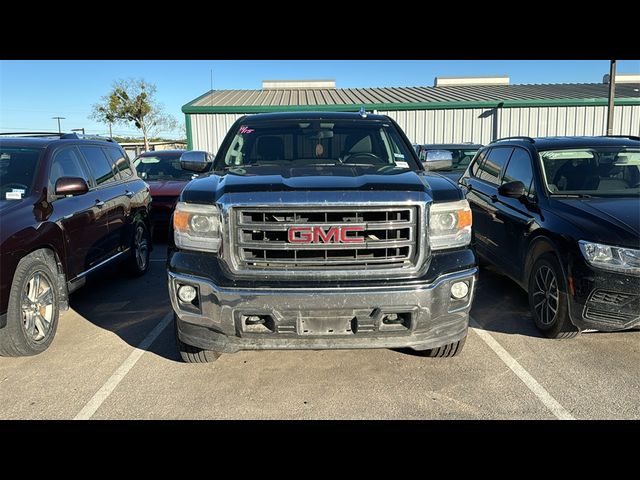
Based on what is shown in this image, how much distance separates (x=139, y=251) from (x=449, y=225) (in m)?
4.79

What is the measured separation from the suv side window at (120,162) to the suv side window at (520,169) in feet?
16.2

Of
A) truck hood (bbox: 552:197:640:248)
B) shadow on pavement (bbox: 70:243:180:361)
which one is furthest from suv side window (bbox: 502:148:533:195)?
shadow on pavement (bbox: 70:243:180:361)

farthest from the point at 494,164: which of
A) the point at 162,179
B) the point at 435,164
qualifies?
the point at 162,179

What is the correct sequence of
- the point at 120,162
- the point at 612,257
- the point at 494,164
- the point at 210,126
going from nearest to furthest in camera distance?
1. the point at 612,257
2. the point at 494,164
3. the point at 120,162
4. the point at 210,126

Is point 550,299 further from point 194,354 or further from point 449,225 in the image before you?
point 194,354

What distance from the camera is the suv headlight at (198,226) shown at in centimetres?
292

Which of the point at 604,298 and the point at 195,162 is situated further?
the point at 195,162

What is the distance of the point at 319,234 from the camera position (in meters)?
2.87

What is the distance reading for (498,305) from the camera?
5.05 m

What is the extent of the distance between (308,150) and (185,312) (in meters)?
1.91

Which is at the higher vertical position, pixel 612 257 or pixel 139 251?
pixel 612 257

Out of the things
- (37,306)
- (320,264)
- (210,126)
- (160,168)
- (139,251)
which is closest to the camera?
(320,264)

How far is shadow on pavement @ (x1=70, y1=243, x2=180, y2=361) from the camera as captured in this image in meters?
4.21

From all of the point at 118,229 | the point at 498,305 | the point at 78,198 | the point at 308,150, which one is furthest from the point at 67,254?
the point at 498,305
